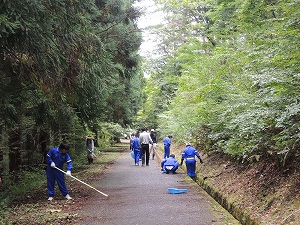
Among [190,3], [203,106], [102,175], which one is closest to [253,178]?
[203,106]

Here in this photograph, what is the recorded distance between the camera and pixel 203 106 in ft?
40.8

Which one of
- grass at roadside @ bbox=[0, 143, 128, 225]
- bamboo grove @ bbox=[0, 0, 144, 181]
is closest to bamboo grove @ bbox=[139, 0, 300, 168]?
bamboo grove @ bbox=[0, 0, 144, 181]

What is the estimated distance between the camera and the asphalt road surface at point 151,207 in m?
6.94

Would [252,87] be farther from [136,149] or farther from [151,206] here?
[136,149]

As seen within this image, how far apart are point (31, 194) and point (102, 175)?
Answer: 456 cm

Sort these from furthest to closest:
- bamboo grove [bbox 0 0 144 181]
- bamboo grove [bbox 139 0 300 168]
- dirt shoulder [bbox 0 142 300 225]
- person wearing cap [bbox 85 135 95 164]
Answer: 1. person wearing cap [bbox 85 135 95 164]
2. bamboo grove [bbox 0 0 144 181]
3. bamboo grove [bbox 139 0 300 168]
4. dirt shoulder [bbox 0 142 300 225]

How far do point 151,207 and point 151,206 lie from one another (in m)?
0.11

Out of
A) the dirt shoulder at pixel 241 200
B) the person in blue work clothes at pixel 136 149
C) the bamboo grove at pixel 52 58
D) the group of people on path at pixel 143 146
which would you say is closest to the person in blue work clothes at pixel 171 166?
the group of people on path at pixel 143 146

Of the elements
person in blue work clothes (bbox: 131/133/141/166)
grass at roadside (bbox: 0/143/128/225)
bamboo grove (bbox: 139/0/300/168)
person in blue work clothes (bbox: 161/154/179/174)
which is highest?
bamboo grove (bbox: 139/0/300/168)

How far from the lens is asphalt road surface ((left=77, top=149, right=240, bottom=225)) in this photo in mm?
6938

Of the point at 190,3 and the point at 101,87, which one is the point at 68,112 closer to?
the point at 101,87

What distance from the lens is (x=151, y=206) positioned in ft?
27.0

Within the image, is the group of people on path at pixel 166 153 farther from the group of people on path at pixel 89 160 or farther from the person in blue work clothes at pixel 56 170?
the person in blue work clothes at pixel 56 170

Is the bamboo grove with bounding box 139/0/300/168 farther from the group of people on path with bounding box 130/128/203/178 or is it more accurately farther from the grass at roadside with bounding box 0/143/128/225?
the grass at roadside with bounding box 0/143/128/225
